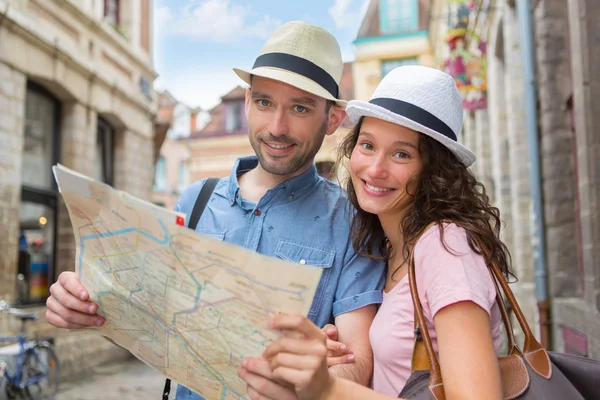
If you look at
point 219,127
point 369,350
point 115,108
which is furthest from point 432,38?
point 369,350

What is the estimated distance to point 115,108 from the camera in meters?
11.0

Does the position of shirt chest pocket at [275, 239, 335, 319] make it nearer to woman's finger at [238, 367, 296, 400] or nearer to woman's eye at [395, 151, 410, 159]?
woman's eye at [395, 151, 410, 159]

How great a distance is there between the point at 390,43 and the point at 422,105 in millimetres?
19583

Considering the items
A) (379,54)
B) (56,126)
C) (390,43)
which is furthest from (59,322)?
(390,43)

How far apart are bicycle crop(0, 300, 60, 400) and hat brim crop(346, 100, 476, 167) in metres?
5.75

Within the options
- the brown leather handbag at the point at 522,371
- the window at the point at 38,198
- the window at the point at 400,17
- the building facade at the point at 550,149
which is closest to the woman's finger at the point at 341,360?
the brown leather handbag at the point at 522,371

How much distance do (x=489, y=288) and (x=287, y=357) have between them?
55 cm

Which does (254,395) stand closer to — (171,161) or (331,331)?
(331,331)

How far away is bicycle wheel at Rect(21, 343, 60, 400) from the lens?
22.3ft

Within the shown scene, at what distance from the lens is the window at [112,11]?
11.7 metres

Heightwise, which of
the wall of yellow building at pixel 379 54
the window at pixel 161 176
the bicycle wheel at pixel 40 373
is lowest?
the bicycle wheel at pixel 40 373

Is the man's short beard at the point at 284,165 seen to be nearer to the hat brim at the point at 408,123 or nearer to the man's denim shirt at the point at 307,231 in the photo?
the man's denim shirt at the point at 307,231

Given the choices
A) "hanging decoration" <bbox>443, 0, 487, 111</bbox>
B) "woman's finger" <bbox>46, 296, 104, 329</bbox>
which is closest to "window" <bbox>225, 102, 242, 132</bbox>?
"hanging decoration" <bbox>443, 0, 487, 111</bbox>

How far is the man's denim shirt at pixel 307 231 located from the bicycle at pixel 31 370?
520 cm
